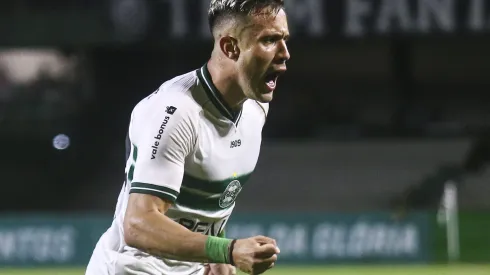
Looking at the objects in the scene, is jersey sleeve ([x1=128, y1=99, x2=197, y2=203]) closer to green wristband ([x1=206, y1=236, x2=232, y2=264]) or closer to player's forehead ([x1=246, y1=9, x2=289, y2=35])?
green wristband ([x1=206, y1=236, x2=232, y2=264])

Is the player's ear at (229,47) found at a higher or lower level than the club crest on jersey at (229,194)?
higher

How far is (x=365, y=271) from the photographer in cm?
1164

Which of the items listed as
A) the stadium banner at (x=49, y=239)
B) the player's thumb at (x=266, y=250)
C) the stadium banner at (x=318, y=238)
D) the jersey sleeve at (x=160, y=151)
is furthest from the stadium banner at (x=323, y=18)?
the player's thumb at (x=266, y=250)

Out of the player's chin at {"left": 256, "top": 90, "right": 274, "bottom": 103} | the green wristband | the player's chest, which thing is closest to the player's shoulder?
the player's chest

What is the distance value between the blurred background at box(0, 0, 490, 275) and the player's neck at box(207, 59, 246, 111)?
820cm

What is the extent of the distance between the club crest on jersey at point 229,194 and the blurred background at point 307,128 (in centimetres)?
802

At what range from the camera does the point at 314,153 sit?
16.4 m

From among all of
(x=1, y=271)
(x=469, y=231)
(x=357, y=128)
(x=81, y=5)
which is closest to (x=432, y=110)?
(x=357, y=128)

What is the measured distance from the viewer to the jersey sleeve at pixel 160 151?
3248 millimetres

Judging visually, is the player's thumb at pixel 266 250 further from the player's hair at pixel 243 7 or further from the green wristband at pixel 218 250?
the player's hair at pixel 243 7

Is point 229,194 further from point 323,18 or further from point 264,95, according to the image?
point 323,18

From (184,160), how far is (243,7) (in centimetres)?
54

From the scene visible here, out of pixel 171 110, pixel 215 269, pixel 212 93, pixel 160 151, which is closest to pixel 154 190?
pixel 160 151

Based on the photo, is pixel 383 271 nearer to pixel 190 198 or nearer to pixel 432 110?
pixel 432 110
